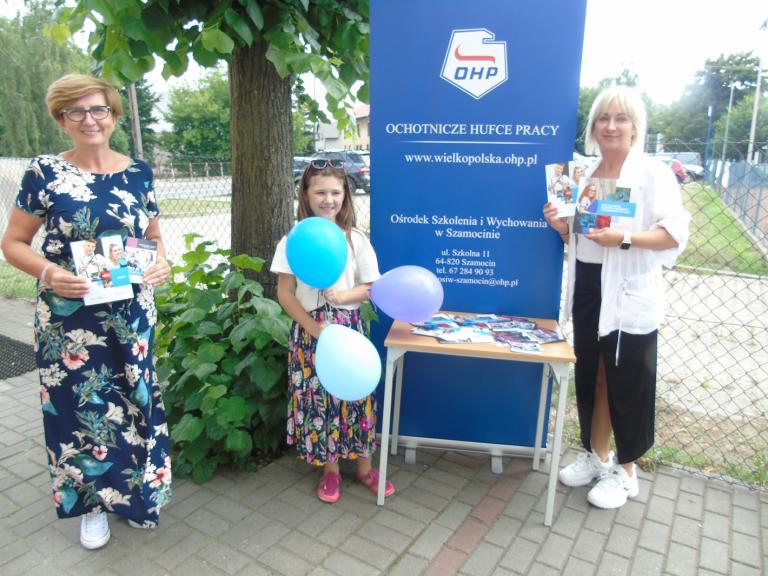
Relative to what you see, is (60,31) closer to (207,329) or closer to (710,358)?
(207,329)

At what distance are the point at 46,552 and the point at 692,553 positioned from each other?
2854 millimetres

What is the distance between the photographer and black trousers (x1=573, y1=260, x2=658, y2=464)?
2.51 metres

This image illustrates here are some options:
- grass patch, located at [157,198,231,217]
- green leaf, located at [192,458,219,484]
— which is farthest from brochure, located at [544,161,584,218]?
grass patch, located at [157,198,231,217]

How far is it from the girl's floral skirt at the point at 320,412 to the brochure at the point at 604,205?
3.74 feet

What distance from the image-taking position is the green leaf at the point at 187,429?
8.91 feet

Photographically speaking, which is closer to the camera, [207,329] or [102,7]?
[102,7]

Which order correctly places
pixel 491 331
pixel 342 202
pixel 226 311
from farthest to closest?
1. pixel 226 311
2. pixel 491 331
3. pixel 342 202

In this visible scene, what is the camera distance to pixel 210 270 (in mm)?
3156

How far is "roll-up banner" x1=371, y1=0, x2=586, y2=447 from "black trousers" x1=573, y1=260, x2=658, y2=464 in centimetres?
25

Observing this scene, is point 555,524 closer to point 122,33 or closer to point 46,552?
point 46,552

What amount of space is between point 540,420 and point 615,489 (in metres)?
0.49

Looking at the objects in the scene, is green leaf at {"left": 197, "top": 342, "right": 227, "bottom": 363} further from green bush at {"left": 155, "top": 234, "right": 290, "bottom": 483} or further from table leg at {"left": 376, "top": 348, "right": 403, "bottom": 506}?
table leg at {"left": 376, "top": 348, "right": 403, "bottom": 506}

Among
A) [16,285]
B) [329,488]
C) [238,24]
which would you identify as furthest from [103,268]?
[16,285]

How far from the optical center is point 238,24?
261cm
